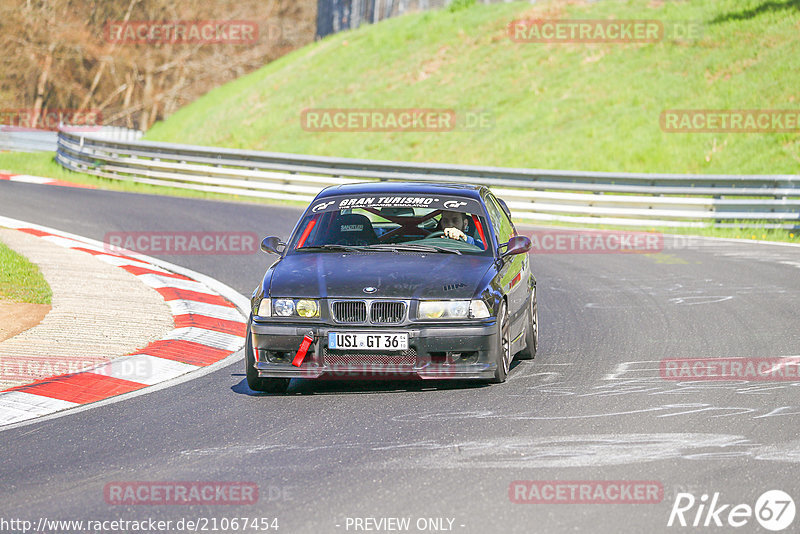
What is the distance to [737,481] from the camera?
17.9ft

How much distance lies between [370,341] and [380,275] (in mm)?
582

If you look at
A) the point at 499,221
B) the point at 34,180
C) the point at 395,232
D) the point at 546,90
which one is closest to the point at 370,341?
the point at 395,232

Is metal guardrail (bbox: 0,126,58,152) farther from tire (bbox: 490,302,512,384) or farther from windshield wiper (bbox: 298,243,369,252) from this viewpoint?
tire (bbox: 490,302,512,384)

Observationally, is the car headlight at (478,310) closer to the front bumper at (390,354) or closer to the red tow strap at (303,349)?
the front bumper at (390,354)

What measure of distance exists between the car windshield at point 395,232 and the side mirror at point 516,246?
156mm

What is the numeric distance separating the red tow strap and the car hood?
12.6 inches

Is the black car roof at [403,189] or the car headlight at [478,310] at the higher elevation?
the black car roof at [403,189]

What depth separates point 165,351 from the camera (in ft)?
30.3

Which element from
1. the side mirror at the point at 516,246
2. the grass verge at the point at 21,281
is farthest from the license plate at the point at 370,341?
the grass verge at the point at 21,281

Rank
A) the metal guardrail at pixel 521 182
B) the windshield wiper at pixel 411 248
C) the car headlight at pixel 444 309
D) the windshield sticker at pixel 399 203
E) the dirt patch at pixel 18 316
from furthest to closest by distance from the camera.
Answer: the metal guardrail at pixel 521 182, the dirt patch at pixel 18 316, the windshield sticker at pixel 399 203, the windshield wiper at pixel 411 248, the car headlight at pixel 444 309

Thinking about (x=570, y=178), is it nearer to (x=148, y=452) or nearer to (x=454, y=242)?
(x=454, y=242)

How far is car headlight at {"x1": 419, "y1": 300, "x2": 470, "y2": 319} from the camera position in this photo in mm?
7461

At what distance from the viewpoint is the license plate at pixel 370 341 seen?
24.1ft

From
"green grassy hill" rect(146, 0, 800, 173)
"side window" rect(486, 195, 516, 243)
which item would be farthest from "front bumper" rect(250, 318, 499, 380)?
"green grassy hill" rect(146, 0, 800, 173)
